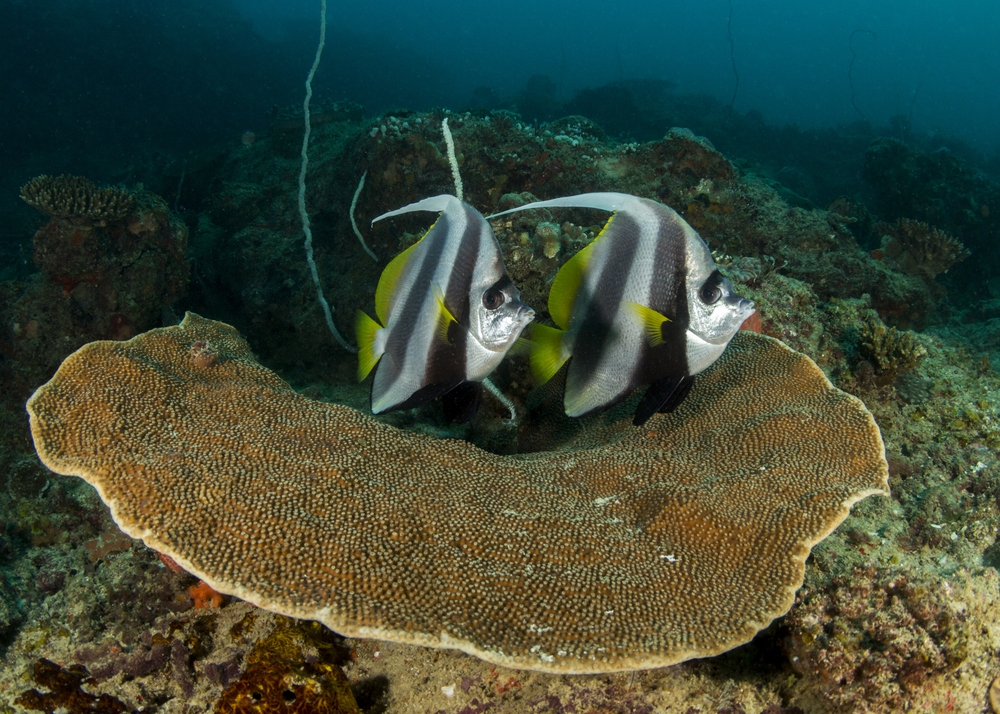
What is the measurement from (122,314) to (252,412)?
365 cm

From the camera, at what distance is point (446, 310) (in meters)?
1.88

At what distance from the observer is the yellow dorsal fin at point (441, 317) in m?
1.88

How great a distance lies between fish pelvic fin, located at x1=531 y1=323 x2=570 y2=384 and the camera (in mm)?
2062

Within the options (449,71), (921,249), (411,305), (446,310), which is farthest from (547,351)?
(449,71)

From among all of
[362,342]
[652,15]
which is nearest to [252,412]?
[362,342]

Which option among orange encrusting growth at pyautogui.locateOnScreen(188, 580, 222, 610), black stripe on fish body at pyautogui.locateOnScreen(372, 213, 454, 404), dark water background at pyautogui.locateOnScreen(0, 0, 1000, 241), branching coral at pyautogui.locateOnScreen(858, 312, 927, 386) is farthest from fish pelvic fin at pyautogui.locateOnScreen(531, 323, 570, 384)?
dark water background at pyautogui.locateOnScreen(0, 0, 1000, 241)

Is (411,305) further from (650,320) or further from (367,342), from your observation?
(650,320)

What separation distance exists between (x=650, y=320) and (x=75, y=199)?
560 centimetres

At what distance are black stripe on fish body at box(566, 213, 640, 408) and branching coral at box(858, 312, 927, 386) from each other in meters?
2.73

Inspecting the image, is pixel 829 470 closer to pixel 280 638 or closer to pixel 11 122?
pixel 280 638

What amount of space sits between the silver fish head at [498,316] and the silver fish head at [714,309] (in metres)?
0.61

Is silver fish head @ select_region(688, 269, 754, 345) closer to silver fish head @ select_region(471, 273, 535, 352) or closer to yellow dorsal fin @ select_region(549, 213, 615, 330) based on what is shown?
yellow dorsal fin @ select_region(549, 213, 615, 330)

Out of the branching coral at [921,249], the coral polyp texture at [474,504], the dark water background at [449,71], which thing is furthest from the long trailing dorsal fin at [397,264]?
the dark water background at [449,71]

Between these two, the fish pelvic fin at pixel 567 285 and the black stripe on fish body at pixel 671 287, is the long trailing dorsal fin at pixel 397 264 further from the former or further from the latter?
the black stripe on fish body at pixel 671 287
